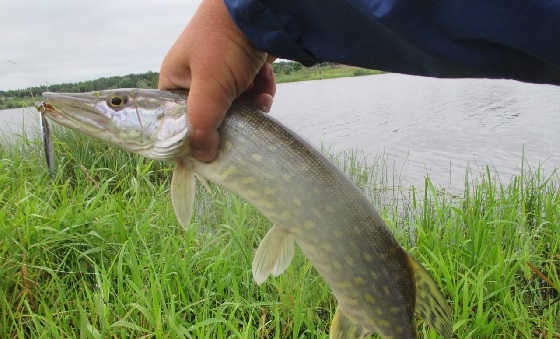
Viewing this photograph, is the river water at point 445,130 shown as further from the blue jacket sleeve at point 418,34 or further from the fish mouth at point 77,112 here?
the blue jacket sleeve at point 418,34

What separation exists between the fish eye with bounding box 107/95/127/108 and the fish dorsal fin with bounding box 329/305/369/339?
1.08 m

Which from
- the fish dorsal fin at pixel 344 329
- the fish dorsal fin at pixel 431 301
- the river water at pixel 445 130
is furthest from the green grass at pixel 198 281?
the river water at pixel 445 130

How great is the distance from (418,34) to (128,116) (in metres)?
0.97

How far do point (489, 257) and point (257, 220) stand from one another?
6.15 feet

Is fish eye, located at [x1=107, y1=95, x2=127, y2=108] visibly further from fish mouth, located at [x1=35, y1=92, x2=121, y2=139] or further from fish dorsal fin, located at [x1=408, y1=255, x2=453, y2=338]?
fish dorsal fin, located at [x1=408, y1=255, x2=453, y2=338]

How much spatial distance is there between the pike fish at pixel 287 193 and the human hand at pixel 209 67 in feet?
0.25

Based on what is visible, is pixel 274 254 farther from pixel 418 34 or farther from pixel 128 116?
pixel 418 34

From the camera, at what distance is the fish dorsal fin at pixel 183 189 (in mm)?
1442

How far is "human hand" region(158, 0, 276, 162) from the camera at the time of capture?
1.22m

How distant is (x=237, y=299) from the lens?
231 cm

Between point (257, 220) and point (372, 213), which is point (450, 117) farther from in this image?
point (372, 213)

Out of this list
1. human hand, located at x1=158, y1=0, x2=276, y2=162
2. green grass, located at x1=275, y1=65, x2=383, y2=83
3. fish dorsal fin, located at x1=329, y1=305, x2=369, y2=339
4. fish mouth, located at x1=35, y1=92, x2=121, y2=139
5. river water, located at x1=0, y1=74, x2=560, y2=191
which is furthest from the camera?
green grass, located at x1=275, y1=65, x2=383, y2=83

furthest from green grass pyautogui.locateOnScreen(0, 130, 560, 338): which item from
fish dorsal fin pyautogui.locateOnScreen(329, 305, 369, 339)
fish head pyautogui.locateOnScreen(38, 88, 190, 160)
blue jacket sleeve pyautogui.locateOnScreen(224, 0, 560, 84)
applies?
blue jacket sleeve pyautogui.locateOnScreen(224, 0, 560, 84)

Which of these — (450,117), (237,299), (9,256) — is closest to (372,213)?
(237,299)
